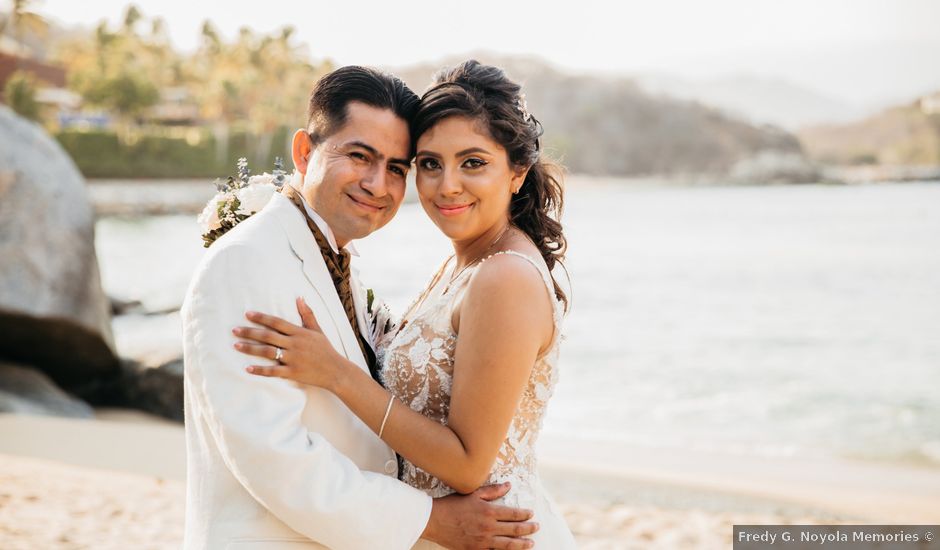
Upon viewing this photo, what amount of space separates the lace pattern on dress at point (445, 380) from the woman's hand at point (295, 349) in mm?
391

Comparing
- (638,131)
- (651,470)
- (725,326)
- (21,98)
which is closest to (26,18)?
(21,98)

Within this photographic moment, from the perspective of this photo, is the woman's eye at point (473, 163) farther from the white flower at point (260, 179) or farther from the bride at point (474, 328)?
the white flower at point (260, 179)

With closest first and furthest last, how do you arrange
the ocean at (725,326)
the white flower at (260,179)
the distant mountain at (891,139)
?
the white flower at (260,179), the ocean at (725,326), the distant mountain at (891,139)

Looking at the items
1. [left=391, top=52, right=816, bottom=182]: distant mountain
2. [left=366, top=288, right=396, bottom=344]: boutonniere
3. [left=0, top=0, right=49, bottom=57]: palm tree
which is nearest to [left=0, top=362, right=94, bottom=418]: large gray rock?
[left=366, top=288, right=396, bottom=344]: boutonniere

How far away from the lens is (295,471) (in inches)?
89.4

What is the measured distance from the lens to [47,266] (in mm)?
8891

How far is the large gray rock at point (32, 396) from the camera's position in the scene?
8719 millimetres

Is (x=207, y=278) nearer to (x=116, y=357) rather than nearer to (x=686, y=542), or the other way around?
(x=686, y=542)

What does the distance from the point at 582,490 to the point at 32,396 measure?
17.4 ft

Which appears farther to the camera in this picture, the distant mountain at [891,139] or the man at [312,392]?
the distant mountain at [891,139]

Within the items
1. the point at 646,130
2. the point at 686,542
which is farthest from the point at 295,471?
the point at 646,130

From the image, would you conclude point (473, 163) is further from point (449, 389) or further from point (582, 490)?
point (582, 490)

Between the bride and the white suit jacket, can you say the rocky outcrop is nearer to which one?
the bride

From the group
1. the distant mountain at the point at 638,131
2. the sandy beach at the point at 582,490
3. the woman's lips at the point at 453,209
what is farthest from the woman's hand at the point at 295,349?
the distant mountain at the point at 638,131
